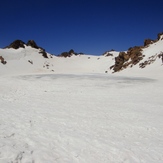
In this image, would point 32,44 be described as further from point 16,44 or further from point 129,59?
point 129,59

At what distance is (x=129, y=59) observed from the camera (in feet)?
205

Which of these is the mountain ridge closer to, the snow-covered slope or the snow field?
the snow-covered slope

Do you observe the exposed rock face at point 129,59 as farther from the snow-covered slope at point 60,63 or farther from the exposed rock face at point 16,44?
the exposed rock face at point 16,44

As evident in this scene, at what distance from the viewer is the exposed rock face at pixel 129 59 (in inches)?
2299

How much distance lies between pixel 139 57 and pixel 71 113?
160 feet

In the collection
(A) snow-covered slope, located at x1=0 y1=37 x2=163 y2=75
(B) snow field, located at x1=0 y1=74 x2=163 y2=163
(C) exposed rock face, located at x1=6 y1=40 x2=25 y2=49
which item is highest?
(C) exposed rock face, located at x1=6 y1=40 x2=25 y2=49

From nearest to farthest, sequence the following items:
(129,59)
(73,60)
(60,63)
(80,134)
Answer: (80,134)
(129,59)
(60,63)
(73,60)

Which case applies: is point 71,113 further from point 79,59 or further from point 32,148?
point 79,59

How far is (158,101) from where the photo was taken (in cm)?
1836

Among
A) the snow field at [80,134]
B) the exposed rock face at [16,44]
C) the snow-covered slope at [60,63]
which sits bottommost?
the snow field at [80,134]

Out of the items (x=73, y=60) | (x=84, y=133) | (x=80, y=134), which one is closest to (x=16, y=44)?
(x=73, y=60)

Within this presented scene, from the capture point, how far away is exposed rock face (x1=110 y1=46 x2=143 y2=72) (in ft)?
192

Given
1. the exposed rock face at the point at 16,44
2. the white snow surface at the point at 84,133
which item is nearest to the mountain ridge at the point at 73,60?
the exposed rock face at the point at 16,44

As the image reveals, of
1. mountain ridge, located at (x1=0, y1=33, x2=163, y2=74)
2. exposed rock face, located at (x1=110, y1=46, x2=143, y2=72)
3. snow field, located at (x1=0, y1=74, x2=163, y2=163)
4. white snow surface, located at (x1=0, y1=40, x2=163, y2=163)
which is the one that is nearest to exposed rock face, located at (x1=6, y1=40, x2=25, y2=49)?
mountain ridge, located at (x1=0, y1=33, x2=163, y2=74)
